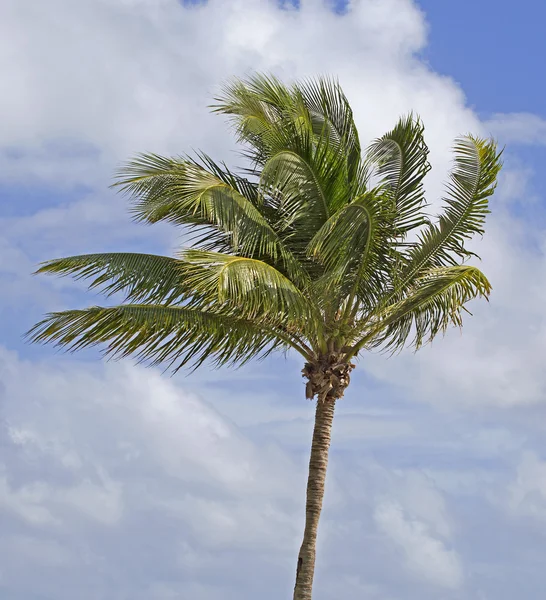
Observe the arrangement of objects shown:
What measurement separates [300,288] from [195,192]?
2.21 metres

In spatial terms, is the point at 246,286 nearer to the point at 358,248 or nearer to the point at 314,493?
the point at 358,248

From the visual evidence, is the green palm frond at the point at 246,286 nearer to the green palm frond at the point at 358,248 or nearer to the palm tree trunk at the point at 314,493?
the green palm frond at the point at 358,248

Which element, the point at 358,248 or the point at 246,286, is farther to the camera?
the point at 358,248

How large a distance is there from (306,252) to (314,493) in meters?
3.81

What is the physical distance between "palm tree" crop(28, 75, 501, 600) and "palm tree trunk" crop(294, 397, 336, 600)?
→ 0.02m

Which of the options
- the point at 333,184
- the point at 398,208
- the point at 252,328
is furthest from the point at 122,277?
the point at 398,208

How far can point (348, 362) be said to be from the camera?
17.0 metres

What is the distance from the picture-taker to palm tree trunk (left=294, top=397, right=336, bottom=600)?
647 inches

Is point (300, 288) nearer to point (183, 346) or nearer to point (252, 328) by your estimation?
point (252, 328)

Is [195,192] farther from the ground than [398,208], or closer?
closer

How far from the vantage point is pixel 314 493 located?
54.7 ft

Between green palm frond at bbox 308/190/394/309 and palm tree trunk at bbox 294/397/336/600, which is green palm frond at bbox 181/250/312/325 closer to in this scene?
green palm frond at bbox 308/190/394/309

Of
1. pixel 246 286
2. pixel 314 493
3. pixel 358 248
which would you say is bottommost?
pixel 314 493

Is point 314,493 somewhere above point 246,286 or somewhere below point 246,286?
below
